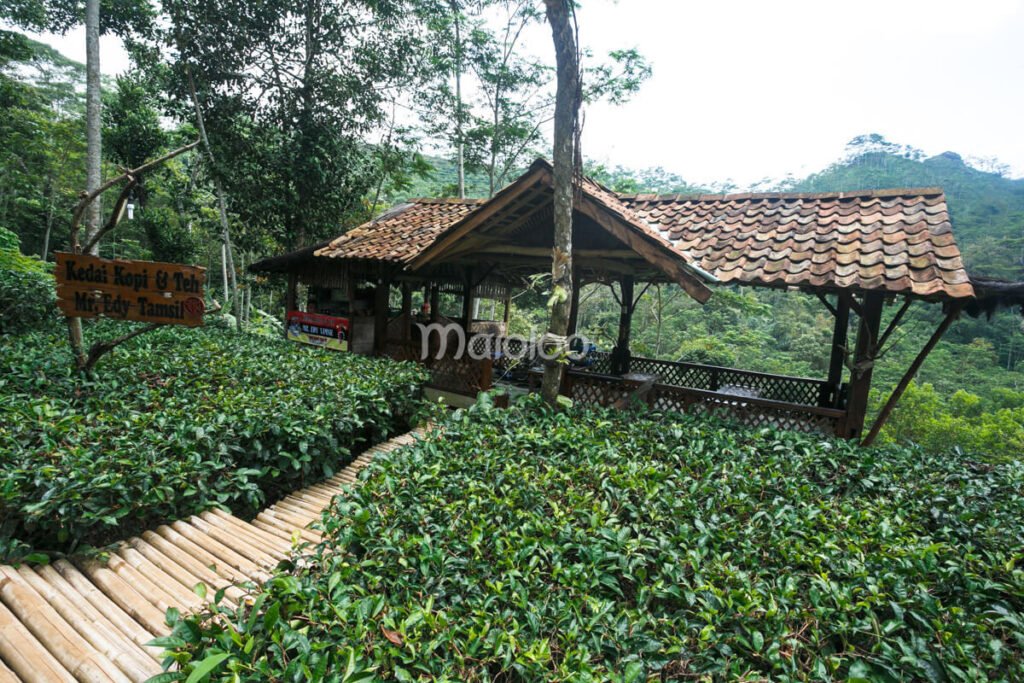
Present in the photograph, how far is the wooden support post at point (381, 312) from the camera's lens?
927 centimetres

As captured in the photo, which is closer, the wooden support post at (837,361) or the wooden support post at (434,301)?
the wooden support post at (837,361)

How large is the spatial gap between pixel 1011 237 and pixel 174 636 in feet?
107

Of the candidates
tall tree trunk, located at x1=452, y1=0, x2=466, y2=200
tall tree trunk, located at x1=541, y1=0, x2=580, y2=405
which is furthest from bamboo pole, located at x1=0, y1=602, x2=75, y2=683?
tall tree trunk, located at x1=452, y1=0, x2=466, y2=200

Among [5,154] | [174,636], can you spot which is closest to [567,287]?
[174,636]

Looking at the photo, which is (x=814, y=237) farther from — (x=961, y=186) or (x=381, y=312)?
(x=961, y=186)

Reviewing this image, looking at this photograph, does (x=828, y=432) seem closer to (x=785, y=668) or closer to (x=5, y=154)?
(x=785, y=668)

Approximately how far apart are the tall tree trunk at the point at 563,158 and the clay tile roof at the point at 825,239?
64.9 inches

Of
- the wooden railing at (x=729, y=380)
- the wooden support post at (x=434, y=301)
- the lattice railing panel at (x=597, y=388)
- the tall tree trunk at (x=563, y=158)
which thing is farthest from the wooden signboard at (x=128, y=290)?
the wooden support post at (x=434, y=301)

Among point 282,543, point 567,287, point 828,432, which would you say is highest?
point 567,287

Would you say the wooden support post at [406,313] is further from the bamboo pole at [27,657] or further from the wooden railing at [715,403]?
the bamboo pole at [27,657]

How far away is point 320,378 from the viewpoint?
5.80 meters

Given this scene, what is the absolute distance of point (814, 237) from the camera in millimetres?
6039

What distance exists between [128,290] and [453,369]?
458 centimetres

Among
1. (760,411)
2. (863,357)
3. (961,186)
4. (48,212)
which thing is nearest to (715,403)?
(760,411)
